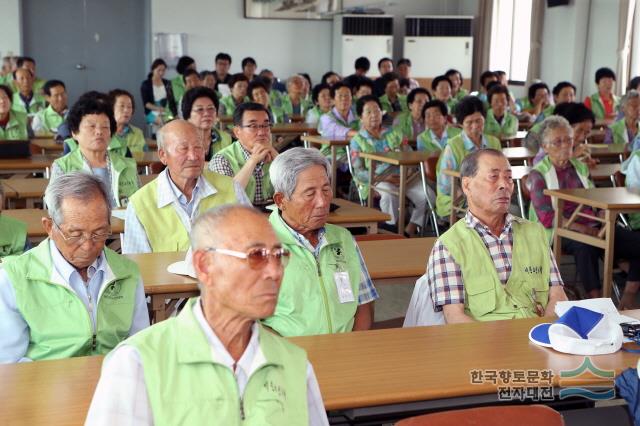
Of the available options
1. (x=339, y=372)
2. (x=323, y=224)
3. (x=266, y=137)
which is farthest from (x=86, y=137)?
(x=339, y=372)

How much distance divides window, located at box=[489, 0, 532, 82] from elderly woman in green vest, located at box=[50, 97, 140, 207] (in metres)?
9.31

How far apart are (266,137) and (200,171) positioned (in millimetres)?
1123

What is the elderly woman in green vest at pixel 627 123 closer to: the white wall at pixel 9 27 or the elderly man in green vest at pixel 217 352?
the elderly man in green vest at pixel 217 352

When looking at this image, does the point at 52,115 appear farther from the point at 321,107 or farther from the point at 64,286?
the point at 64,286

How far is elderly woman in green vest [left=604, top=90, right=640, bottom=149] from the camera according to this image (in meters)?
7.51

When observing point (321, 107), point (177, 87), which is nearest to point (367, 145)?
point (321, 107)

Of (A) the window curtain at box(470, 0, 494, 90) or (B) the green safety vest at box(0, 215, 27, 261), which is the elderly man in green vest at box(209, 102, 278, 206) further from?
(A) the window curtain at box(470, 0, 494, 90)

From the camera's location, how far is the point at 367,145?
23.8 ft

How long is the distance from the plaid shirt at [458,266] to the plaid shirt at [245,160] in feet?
6.36

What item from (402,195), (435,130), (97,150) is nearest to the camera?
(97,150)

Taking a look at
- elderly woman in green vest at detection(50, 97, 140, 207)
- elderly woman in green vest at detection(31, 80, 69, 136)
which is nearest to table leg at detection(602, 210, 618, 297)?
elderly woman in green vest at detection(50, 97, 140, 207)

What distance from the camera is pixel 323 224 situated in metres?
2.80

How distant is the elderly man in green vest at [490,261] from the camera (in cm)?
287

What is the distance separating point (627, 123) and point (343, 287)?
561 cm
